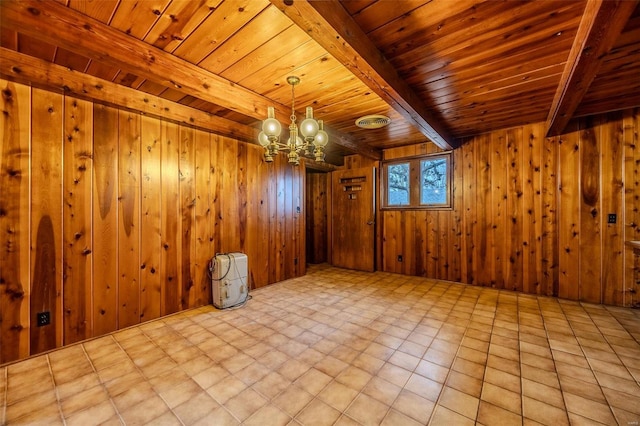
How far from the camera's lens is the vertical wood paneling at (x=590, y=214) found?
3219 millimetres

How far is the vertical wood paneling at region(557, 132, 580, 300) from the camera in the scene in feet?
11.0

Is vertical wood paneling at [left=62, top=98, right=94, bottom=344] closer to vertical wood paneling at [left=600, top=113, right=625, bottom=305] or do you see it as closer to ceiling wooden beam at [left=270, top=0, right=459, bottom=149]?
ceiling wooden beam at [left=270, top=0, right=459, bottom=149]

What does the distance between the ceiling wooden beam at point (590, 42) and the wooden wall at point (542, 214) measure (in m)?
1.38

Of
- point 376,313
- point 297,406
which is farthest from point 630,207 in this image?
point 297,406

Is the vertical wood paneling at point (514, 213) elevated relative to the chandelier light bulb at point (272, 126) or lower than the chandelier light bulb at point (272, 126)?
lower

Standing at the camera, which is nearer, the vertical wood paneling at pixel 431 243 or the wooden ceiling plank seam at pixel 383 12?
the wooden ceiling plank seam at pixel 383 12

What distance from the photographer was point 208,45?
1.87 metres

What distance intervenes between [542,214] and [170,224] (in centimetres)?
506

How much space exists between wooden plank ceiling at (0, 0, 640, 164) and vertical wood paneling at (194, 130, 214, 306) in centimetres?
45

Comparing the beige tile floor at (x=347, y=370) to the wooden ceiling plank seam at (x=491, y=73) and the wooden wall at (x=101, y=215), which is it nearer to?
the wooden wall at (x=101, y=215)

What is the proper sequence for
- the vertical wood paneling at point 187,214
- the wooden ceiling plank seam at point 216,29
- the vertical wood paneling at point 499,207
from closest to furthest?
the wooden ceiling plank seam at point 216,29
the vertical wood paneling at point 187,214
the vertical wood paneling at point 499,207

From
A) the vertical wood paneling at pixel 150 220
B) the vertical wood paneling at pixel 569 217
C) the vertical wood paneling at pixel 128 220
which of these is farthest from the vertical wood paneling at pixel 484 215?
the vertical wood paneling at pixel 128 220

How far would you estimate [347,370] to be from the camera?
1.89 metres

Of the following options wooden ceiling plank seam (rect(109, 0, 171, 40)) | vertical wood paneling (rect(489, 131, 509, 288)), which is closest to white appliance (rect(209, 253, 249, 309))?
wooden ceiling plank seam (rect(109, 0, 171, 40))
